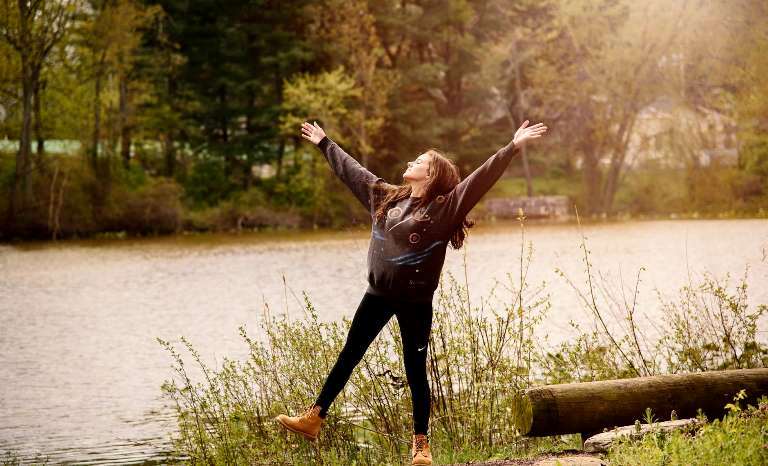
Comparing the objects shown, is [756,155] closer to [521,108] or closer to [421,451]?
[521,108]

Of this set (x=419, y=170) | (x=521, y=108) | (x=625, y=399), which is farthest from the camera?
(x=521, y=108)

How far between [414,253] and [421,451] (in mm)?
1244

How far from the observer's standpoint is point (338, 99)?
48812mm

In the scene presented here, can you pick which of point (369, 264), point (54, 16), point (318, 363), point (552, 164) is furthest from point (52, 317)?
point (552, 164)

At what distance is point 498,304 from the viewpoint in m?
20.6

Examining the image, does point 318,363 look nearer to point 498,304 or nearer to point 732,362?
point 732,362

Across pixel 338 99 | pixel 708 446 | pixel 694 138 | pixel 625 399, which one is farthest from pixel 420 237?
pixel 338 99

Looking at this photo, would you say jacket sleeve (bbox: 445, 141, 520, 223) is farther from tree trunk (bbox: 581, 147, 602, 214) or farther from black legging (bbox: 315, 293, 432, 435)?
tree trunk (bbox: 581, 147, 602, 214)

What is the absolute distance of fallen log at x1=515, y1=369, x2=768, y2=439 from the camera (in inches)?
304

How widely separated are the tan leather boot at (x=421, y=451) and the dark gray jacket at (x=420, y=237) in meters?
0.90

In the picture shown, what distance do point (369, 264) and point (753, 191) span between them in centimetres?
4092

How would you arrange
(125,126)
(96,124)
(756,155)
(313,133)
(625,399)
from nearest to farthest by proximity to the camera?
1. (625,399)
2. (313,133)
3. (756,155)
4. (96,124)
5. (125,126)

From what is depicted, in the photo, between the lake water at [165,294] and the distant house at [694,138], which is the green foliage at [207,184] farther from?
the distant house at [694,138]

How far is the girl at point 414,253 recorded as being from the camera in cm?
723
